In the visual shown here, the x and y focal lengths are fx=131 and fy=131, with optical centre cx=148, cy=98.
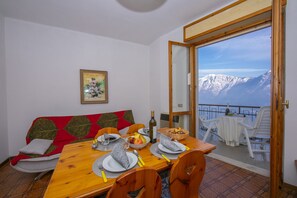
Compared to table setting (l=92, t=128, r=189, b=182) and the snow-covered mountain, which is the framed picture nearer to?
table setting (l=92, t=128, r=189, b=182)

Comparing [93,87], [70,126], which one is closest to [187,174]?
[70,126]

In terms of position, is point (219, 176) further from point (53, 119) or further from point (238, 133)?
point (53, 119)

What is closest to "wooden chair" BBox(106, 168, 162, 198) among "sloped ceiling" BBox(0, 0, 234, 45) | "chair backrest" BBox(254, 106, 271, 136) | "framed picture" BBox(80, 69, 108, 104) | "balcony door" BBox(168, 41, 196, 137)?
"balcony door" BBox(168, 41, 196, 137)

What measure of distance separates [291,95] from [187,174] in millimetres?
1754

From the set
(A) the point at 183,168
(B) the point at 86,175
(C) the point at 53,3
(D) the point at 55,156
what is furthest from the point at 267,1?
(D) the point at 55,156

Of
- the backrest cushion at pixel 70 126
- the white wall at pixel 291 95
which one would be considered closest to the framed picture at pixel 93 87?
the backrest cushion at pixel 70 126

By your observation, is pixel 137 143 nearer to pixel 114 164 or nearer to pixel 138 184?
pixel 114 164

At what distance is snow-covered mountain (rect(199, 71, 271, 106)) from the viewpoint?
3.63 metres

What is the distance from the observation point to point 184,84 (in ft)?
9.05

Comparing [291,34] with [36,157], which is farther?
[36,157]

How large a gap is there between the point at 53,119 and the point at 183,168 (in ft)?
8.02

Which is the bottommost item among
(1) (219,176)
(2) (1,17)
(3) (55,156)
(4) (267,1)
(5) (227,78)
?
(1) (219,176)

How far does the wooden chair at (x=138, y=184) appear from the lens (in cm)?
62

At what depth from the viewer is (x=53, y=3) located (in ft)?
6.24
